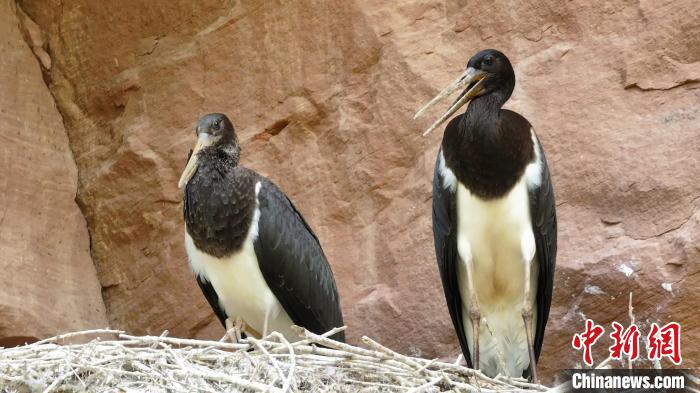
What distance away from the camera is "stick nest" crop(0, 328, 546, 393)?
5734 millimetres

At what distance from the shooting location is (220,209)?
7094 millimetres

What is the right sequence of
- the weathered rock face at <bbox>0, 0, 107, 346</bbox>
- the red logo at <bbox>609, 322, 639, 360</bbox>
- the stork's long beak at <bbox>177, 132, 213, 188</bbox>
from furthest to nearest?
Answer: 1. the weathered rock face at <bbox>0, 0, 107, 346</bbox>
2. the stork's long beak at <bbox>177, 132, 213, 188</bbox>
3. the red logo at <bbox>609, 322, 639, 360</bbox>

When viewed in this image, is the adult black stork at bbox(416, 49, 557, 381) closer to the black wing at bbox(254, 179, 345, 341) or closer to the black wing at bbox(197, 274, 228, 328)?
the black wing at bbox(254, 179, 345, 341)

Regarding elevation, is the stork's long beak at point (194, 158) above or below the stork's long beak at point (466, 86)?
below

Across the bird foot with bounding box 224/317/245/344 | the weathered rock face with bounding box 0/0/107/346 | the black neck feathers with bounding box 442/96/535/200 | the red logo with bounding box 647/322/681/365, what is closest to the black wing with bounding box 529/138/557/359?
the black neck feathers with bounding box 442/96/535/200

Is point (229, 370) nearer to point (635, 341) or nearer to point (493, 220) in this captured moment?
point (493, 220)

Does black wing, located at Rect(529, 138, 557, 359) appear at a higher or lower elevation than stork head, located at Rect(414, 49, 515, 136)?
lower

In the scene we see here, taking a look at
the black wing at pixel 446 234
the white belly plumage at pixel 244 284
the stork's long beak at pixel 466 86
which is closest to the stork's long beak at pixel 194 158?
the white belly plumage at pixel 244 284

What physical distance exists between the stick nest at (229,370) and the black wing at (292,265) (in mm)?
1031

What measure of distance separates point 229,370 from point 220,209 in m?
1.33

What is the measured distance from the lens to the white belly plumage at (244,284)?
7141mm

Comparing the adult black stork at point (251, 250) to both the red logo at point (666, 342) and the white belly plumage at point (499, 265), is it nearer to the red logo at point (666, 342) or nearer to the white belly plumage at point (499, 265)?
the white belly plumage at point (499, 265)

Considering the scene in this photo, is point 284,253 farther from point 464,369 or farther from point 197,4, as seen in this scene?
point 197,4

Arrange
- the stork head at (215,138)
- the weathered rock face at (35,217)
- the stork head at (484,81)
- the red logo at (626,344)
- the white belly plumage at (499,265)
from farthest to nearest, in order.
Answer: the weathered rock face at (35,217)
the stork head at (215,138)
the stork head at (484,81)
the white belly plumage at (499,265)
the red logo at (626,344)
